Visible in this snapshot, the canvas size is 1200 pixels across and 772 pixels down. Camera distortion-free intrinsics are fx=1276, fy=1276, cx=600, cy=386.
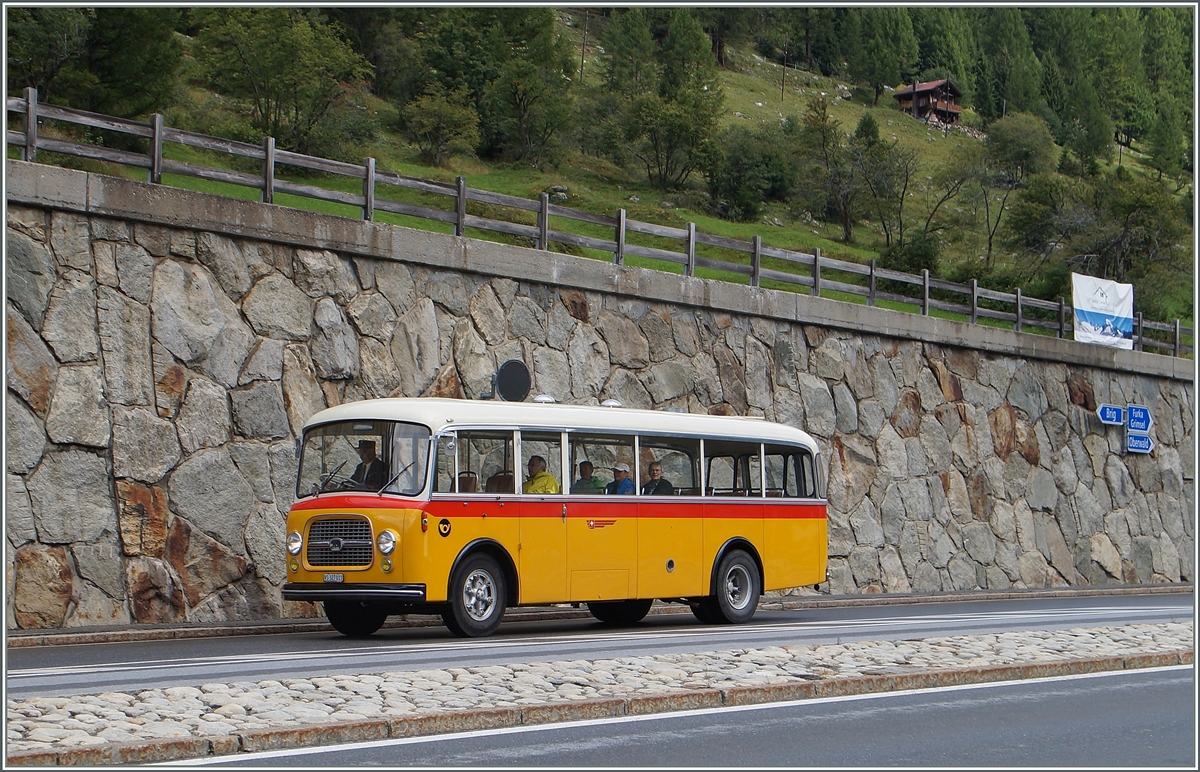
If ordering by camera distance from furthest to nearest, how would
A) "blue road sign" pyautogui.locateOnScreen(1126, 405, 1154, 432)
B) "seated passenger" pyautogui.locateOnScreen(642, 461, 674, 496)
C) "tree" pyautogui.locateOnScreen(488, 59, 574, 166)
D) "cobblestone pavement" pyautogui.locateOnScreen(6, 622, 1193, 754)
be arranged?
"tree" pyautogui.locateOnScreen(488, 59, 574, 166), "blue road sign" pyautogui.locateOnScreen(1126, 405, 1154, 432), "seated passenger" pyautogui.locateOnScreen(642, 461, 674, 496), "cobblestone pavement" pyautogui.locateOnScreen(6, 622, 1193, 754)

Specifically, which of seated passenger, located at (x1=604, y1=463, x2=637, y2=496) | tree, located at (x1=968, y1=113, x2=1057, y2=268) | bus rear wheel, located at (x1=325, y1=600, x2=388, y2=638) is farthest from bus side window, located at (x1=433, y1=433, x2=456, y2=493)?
tree, located at (x1=968, y1=113, x2=1057, y2=268)

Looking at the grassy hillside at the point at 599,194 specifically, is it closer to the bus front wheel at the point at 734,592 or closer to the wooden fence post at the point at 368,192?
the wooden fence post at the point at 368,192

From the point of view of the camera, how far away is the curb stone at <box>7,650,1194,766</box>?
676cm

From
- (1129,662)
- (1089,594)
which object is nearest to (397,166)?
(1089,594)

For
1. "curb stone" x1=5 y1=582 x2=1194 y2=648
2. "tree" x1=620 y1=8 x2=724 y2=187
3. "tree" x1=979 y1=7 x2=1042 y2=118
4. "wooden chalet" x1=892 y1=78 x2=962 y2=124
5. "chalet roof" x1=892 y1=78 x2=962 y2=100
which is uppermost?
"tree" x1=979 y1=7 x2=1042 y2=118

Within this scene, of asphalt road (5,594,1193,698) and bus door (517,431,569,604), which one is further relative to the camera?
bus door (517,431,569,604)

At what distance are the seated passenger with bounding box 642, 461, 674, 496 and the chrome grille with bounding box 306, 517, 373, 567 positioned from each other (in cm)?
377

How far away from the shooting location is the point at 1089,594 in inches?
1030

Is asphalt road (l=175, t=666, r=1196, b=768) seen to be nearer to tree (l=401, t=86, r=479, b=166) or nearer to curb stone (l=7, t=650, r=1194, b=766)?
curb stone (l=7, t=650, r=1194, b=766)

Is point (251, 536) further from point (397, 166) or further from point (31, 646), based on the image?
point (397, 166)

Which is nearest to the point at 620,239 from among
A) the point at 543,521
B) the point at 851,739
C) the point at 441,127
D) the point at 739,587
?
the point at 739,587

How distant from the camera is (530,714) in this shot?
8.31 metres

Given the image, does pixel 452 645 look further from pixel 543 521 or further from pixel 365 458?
pixel 365 458

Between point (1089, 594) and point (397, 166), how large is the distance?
38.2 m
